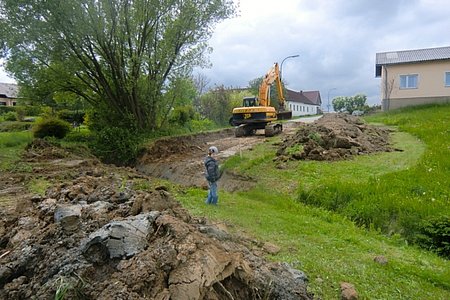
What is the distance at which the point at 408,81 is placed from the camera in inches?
1141

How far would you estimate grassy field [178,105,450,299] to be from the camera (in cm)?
482

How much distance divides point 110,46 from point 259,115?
810cm

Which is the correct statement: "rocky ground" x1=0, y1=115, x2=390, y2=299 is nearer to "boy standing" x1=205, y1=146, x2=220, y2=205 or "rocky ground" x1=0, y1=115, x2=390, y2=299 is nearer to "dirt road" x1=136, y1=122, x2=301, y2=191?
"boy standing" x1=205, y1=146, x2=220, y2=205

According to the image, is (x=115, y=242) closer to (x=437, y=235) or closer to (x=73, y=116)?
(x=437, y=235)

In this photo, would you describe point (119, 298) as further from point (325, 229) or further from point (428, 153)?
point (428, 153)

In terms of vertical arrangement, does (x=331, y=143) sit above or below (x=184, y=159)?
above

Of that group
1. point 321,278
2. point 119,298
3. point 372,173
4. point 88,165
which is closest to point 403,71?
point 372,173

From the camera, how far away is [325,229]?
6.69 m

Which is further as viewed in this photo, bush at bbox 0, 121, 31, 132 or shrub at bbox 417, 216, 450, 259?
bush at bbox 0, 121, 31, 132

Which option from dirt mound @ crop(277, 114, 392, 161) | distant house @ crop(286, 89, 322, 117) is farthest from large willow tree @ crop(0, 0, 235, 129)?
distant house @ crop(286, 89, 322, 117)

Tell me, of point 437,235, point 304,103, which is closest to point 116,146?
point 437,235

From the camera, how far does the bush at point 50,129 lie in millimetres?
20672

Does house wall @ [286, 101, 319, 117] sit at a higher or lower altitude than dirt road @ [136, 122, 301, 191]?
higher

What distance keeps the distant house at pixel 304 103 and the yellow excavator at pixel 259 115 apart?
46853mm
